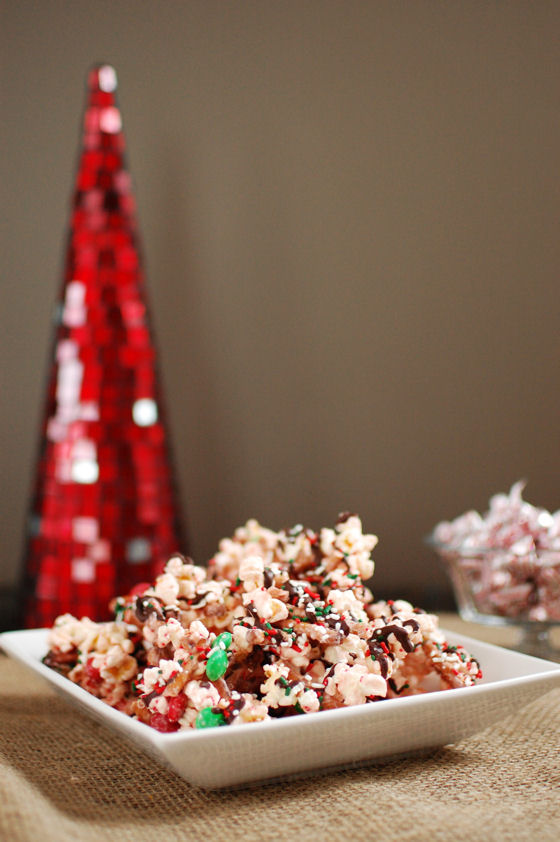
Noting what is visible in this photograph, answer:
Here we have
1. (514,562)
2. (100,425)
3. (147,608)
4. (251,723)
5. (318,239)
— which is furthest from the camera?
(318,239)

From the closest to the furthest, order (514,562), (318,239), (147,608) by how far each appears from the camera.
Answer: (147,608)
(514,562)
(318,239)

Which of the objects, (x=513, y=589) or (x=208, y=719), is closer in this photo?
(x=208, y=719)

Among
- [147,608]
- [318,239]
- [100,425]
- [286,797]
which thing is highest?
[318,239]

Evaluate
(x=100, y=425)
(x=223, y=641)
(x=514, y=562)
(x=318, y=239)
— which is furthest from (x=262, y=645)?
(x=318, y=239)

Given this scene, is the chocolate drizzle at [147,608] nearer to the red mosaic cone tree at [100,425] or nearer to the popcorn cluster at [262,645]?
the popcorn cluster at [262,645]

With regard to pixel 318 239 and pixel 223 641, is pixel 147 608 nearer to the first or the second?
pixel 223 641

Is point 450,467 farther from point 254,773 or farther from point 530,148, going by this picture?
point 254,773

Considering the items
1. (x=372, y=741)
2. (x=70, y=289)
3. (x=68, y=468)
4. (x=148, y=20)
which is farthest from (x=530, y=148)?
(x=372, y=741)
